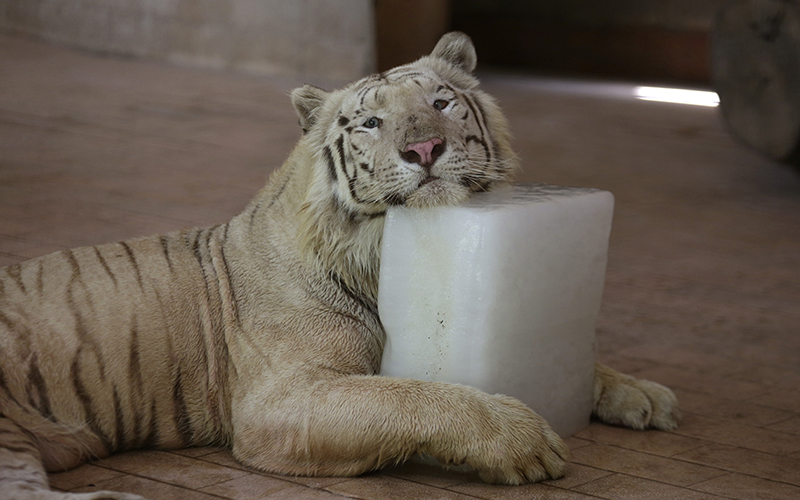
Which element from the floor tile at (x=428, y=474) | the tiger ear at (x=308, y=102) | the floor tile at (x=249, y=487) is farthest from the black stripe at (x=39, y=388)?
the tiger ear at (x=308, y=102)

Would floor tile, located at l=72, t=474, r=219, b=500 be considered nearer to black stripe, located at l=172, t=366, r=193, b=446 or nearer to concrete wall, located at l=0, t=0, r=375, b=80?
black stripe, located at l=172, t=366, r=193, b=446

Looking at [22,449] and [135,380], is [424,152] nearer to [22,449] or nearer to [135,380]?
[135,380]

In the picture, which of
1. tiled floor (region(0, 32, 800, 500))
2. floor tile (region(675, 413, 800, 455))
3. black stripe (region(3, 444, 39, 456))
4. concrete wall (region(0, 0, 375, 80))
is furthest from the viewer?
concrete wall (region(0, 0, 375, 80))

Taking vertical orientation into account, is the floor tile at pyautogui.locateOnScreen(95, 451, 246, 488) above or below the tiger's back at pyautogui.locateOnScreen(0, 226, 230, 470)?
below

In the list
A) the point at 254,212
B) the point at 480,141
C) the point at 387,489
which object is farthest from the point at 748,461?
the point at 254,212

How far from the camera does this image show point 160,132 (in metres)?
7.00

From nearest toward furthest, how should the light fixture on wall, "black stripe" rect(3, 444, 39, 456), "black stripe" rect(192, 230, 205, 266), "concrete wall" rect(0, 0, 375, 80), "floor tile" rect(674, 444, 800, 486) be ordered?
"black stripe" rect(3, 444, 39, 456) < "floor tile" rect(674, 444, 800, 486) < "black stripe" rect(192, 230, 205, 266) < "concrete wall" rect(0, 0, 375, 80) < the light fixture on wall

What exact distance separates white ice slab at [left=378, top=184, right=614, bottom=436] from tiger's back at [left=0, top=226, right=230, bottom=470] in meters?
0.50

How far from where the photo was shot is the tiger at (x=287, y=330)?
2.32 m

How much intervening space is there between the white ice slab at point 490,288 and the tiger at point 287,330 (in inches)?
3.3

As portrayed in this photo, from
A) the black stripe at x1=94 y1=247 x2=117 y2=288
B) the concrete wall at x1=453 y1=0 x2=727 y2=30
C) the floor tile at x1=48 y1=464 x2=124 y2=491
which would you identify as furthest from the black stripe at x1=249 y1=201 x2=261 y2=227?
the concrete wall at x1=453 y1=0 x2=727 y2=30

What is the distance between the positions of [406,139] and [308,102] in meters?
0.44

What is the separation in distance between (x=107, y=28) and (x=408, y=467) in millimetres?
9429

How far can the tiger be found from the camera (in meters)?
2.32
